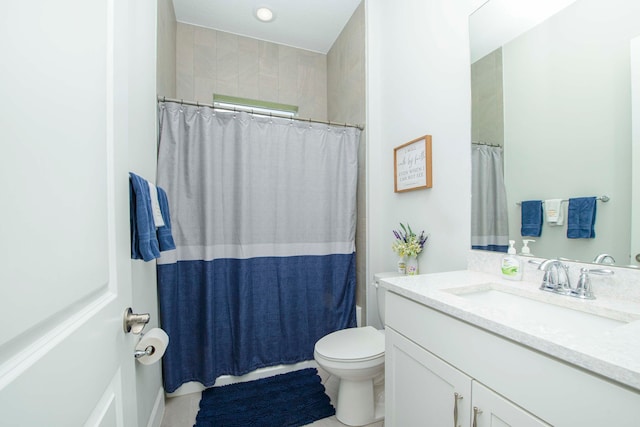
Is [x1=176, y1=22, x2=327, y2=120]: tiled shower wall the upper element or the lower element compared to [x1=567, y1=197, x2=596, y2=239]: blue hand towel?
upper

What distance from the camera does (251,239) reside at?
6.22ft

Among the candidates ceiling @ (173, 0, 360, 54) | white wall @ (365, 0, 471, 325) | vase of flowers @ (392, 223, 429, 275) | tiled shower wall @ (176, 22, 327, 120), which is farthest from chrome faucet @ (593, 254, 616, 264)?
tiled shower wall @ (176, 22, 327, 120)

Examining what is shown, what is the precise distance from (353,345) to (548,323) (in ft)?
3.20

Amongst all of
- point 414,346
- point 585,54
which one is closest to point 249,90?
point 585,54

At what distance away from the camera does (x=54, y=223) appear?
1.27ft

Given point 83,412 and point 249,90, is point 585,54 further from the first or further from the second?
point 249,90

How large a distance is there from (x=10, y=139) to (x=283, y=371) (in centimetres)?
207

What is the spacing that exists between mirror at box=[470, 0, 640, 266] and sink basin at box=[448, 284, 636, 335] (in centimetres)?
20

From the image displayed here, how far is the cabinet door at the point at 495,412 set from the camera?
2.08 feet

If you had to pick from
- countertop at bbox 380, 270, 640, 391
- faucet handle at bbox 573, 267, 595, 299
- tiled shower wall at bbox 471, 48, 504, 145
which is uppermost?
tiled shower wall at bbox 471, 48, 504, 145

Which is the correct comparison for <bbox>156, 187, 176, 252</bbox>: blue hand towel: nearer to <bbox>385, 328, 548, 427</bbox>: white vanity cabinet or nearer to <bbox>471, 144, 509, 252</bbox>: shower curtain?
<bbox>385, 328, 548, 427</bbox>: white vanity cabinet

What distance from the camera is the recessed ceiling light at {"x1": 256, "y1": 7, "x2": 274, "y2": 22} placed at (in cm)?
220

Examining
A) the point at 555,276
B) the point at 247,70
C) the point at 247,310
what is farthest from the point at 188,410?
the point at 247,70

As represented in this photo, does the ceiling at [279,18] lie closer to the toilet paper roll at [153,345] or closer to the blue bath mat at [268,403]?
the toilet paper roll at [153,345]
